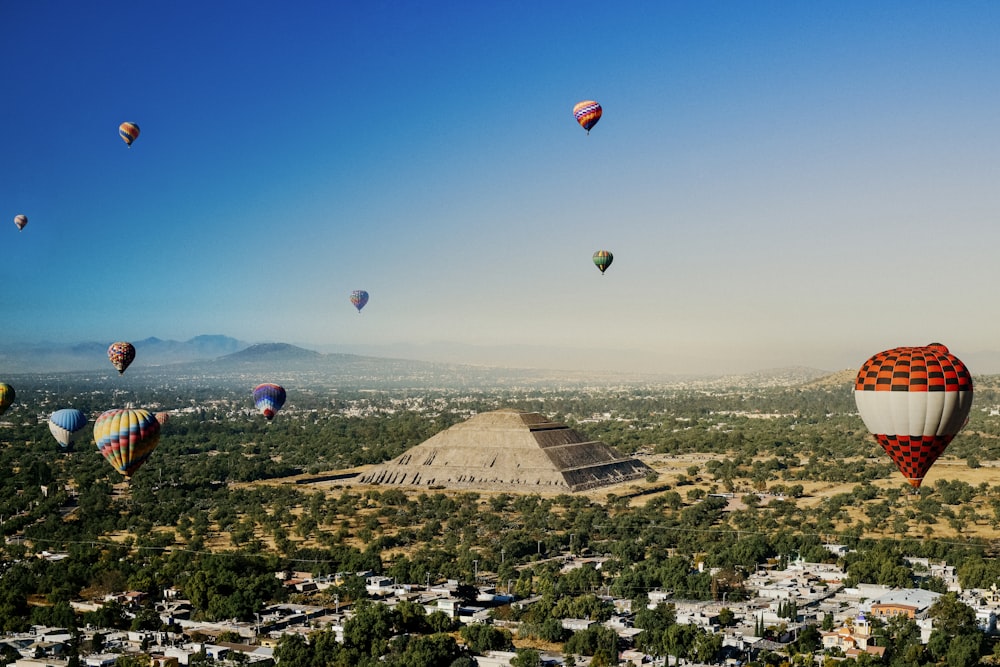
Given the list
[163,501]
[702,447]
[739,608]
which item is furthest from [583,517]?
[702,447]

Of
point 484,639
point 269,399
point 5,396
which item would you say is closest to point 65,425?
point 5,396

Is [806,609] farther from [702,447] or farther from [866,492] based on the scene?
[702,447]

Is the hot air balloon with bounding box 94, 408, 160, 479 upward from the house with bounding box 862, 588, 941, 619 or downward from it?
upward

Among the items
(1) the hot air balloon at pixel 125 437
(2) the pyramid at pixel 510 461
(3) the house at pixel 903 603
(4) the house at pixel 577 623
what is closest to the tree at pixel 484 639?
(4) the house at pixel 577 623

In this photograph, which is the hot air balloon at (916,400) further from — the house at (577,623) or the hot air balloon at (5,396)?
the hot air balloon at (5,396)

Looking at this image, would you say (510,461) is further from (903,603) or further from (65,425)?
(903,603)

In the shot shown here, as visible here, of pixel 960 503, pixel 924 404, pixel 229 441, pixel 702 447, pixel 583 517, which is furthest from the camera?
pixel 229 441

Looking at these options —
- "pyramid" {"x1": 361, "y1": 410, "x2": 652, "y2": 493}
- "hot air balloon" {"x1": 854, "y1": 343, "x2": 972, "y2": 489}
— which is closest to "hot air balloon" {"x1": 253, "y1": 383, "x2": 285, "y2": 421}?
"pyramid" {"x1": 361, "y1": 410, "x2": 652, "y2": 493}

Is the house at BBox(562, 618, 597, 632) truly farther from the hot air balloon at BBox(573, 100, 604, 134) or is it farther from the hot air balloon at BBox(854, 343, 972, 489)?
the hot air balloon at BBox(573, 100, 604, 134)
